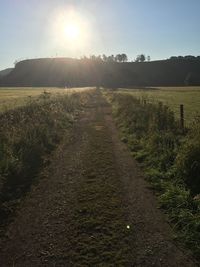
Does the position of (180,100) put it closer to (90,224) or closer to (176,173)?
(176,173)

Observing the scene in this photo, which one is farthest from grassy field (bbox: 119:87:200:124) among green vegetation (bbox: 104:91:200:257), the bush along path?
the bush along path

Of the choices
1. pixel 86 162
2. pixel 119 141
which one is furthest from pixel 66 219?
pixel 119 141

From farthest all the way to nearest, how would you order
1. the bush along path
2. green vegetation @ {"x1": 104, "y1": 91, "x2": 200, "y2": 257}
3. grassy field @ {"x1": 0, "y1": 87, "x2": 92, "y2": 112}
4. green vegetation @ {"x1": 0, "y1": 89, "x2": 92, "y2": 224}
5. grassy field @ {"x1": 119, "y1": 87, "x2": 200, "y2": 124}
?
grassy field @ {"x1": 119, "y1": 87, "x2": 200, "y2": 124}
grassy field @ {"x1": 0, "y1": 87, "x2": 92, "y2": 112}
green vegetation @ {"x1": 0, "y1": 89, "x2": 92, "y2": 224}
green vegetation @ {"x1": 104, "y1": 91, "x2": 200, "y2": 257}
the bush along path

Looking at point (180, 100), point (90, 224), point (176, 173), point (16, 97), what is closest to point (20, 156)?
point (176, 173)

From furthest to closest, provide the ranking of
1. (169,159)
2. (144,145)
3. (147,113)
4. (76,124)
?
1. (76,124)
2. (147,113)
3. (144,145)
4. (169,159)

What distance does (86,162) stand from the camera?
52.7ft

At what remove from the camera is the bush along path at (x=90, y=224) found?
7820 millimetres

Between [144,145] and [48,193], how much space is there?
26.2 feet

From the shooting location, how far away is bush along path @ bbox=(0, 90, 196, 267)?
308 inches

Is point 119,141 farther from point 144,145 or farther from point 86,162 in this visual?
point 86,162

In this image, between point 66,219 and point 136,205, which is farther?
point 136,205

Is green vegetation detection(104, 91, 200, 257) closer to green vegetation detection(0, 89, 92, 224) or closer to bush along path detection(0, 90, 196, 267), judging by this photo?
bush along path detection(0, 90, 196, 267)

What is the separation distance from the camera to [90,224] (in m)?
9.36

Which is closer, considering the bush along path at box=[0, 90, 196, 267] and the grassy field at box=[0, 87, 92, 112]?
the bush along path at box=[0, 90, 196, 267]
